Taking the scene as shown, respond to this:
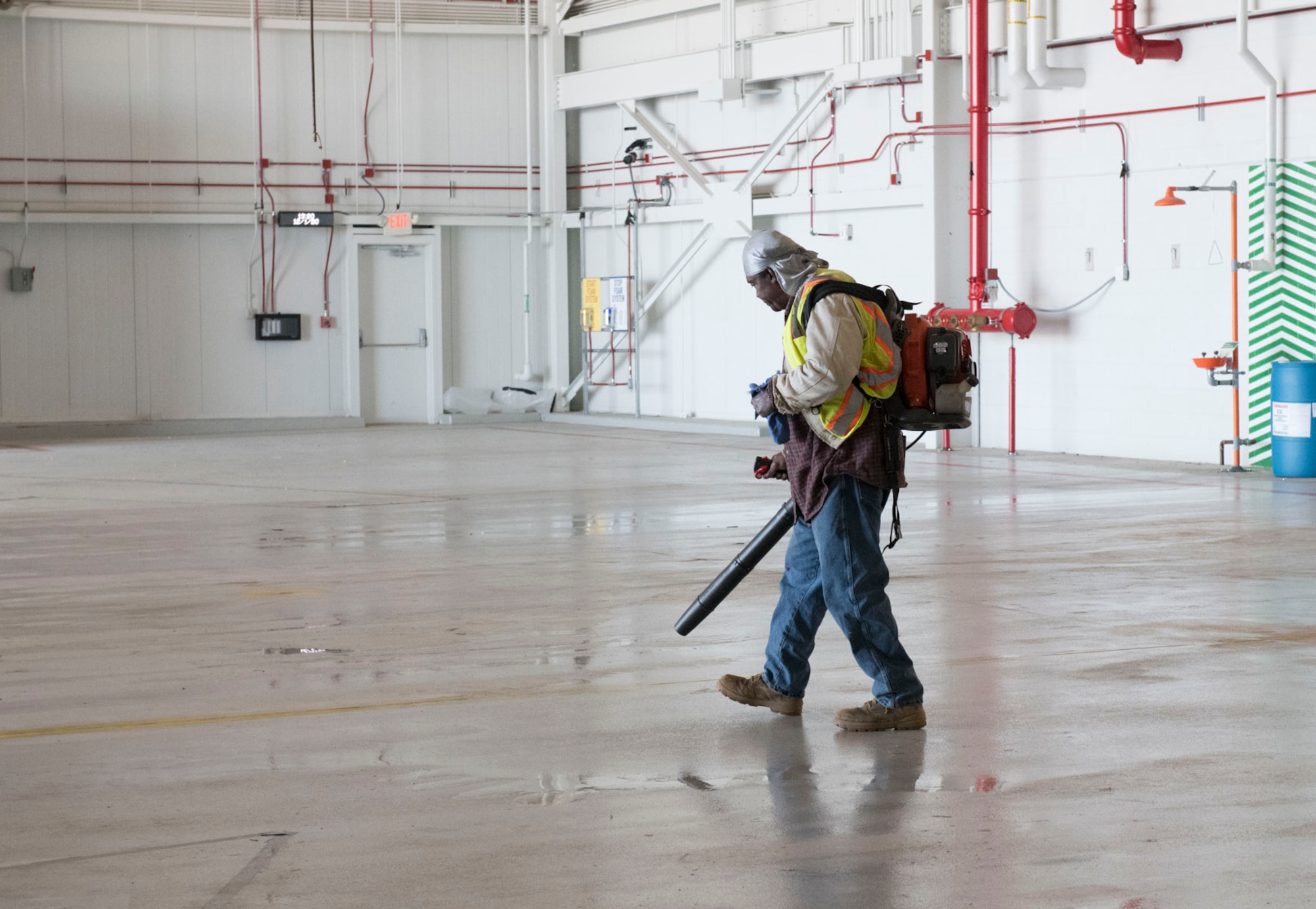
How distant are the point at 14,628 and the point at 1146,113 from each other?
11.4m

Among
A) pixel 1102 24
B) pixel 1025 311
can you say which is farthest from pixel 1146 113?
pixel 1025 311

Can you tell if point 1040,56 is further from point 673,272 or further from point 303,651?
point 303,651

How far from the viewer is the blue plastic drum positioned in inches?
525

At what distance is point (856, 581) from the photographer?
204 inches

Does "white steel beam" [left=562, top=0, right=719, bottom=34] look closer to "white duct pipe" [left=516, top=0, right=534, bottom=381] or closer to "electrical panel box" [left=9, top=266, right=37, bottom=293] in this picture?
"white duct pipe" [left=516, top=0, right=534, bottom=381]

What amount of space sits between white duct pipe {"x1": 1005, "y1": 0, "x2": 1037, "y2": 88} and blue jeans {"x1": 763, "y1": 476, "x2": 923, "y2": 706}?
439 inches

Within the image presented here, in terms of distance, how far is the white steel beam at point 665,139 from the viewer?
20.3 m

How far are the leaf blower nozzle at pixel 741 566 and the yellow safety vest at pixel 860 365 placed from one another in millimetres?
372

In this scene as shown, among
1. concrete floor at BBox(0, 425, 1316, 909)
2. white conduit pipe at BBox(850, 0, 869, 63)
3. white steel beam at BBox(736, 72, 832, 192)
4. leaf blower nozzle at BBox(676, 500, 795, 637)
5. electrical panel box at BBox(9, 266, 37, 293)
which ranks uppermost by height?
white conduit pipe at BBox(850, 0, 869, 63)

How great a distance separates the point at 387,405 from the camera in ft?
73.5

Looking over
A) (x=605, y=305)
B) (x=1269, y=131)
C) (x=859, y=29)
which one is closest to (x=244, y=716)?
(x=1269, y=131)

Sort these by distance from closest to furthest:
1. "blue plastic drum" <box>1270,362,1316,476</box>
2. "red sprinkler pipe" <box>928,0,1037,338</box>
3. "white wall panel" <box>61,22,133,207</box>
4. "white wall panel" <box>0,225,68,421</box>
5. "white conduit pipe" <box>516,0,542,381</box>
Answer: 1. "blue plastic drum" <box>1270,362,1316,476</box>
2. "red sprinkler pipe" <box>928,0,1037,338</box>
3. "white wall panel" <box>0,225,68,421</box>
4. "white wall panel" <box>61,22,133,207</box>
5. "white conduit pipe" <box>516,0,542,381</box>

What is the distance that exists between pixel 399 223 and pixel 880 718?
17275 millimetres

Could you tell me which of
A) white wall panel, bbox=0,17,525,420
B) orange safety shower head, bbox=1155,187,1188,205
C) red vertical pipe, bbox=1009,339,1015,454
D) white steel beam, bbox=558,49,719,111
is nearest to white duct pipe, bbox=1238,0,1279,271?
orange safety shower head, bbox=1155,187,1188,205
